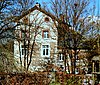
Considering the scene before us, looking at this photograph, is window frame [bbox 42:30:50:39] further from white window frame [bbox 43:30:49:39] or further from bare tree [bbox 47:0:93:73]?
bare tree [bbox 47:0:93:73]

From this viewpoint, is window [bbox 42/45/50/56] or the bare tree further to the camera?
window [bbox 42/45/50/56]

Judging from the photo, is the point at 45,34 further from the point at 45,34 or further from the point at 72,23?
the point at 72,23

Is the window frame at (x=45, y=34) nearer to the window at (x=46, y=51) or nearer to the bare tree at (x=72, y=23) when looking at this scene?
the window at (x=46, y=51)

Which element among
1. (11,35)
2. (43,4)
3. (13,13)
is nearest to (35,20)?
(43,4)

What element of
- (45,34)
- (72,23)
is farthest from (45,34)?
(72,23)

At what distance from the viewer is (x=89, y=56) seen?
2403 cm

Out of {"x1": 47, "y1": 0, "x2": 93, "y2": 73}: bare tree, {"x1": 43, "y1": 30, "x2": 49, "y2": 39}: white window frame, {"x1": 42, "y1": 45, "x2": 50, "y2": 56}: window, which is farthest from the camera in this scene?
{"x1": 42, "y1": 45, "x2": 50, "y2": 56}: window

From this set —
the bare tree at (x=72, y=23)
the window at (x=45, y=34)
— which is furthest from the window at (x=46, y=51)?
the bare tree at (x=72, y=23)

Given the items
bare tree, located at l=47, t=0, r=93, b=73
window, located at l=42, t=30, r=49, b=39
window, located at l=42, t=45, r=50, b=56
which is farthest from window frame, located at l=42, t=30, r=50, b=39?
bare tree, located at l=47, t=0, r=93, b=73

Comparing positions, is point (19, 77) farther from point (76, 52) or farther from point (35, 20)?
point (35, 20)

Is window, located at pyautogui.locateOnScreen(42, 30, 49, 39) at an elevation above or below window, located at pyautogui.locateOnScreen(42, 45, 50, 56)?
above

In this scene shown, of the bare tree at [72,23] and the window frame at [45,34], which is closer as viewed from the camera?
the bare tree at [72,23]

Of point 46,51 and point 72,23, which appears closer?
point 72,23

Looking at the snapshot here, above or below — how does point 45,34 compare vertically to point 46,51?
above
